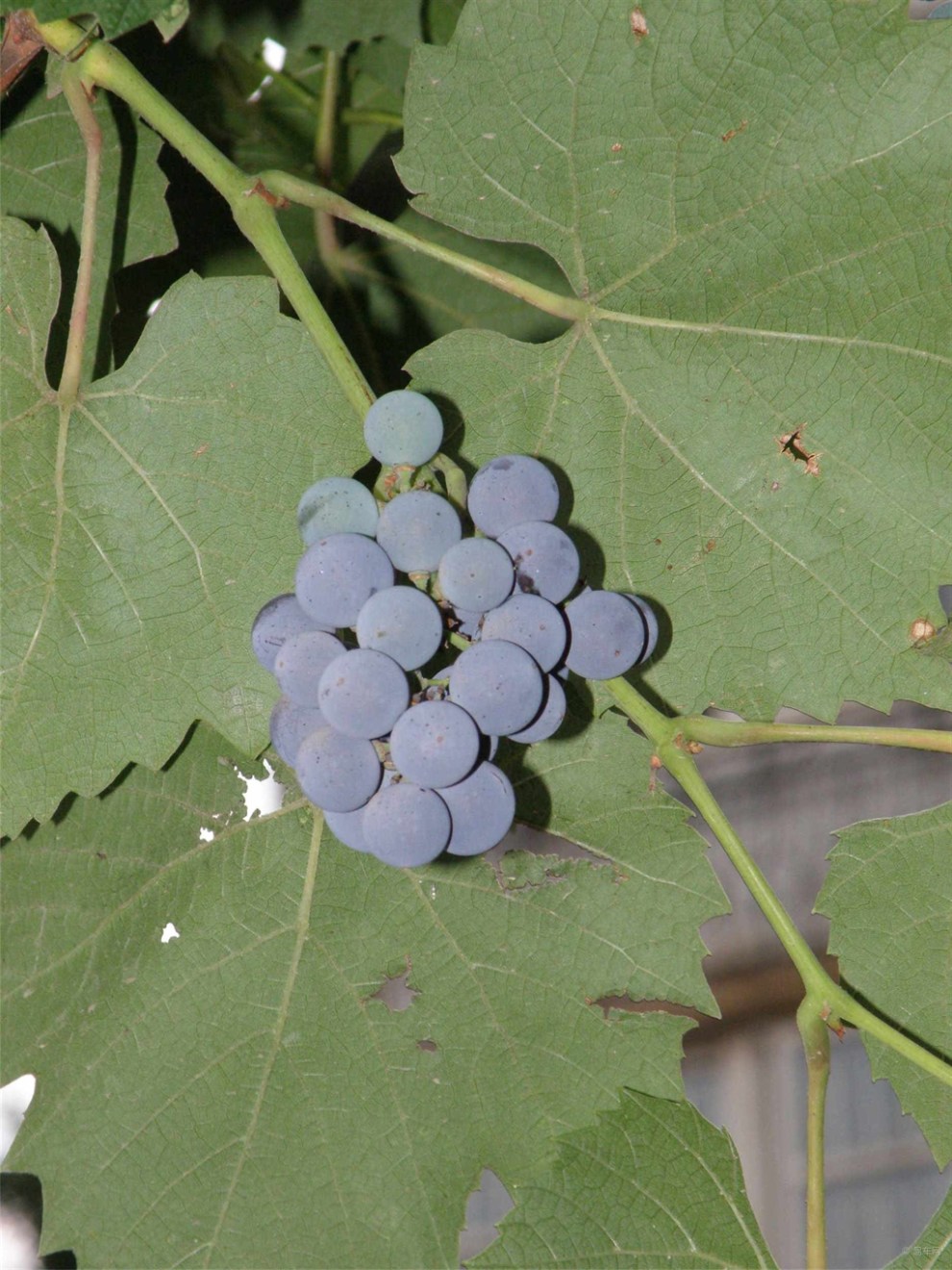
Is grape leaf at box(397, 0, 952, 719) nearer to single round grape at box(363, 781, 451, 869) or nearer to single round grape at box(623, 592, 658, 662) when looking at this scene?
single round grape at box(623, 592, 658, 662)

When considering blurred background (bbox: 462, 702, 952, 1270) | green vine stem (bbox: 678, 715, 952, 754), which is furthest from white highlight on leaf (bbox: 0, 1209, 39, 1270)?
blurred background (bbox: 462, 702, 952, 1270)

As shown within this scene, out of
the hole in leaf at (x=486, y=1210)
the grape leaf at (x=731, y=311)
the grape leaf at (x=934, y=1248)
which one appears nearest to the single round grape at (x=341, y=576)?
the grape leaf at (x=731, y=311)

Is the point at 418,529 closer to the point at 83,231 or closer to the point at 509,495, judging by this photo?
the point at 509,495

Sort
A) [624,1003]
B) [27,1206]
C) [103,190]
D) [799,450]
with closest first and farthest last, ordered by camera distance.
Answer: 1. [799,450]
2. [103,190]
3. [27,1206]
4. [624,1003]

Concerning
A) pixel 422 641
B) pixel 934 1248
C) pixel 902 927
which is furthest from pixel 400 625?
pixel 934 1248

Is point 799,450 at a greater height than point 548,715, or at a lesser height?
greater

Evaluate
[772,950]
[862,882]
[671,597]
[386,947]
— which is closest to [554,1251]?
[386,947]
